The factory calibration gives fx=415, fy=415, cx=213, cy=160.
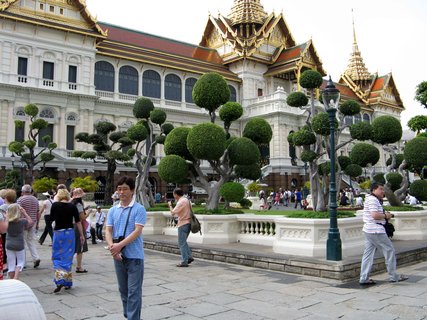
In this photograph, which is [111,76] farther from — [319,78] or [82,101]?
[319,78]

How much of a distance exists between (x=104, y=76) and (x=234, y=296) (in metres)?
33.1

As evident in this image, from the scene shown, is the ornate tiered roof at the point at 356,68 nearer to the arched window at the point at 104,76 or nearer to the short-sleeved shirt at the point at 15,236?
the arched window at the point at 104,76

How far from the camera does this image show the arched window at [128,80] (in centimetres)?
3762

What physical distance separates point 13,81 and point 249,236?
26.0 m

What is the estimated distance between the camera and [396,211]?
12.6 metres

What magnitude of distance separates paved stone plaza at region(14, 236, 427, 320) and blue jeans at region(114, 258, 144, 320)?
3.43ft

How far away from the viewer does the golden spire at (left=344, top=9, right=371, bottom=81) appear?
64519 millimetres

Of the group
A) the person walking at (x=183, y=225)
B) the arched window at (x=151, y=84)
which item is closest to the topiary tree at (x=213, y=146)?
the person walking at (x=183, y=225)

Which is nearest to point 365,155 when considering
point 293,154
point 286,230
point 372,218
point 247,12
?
point 286,230

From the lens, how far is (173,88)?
133 feet

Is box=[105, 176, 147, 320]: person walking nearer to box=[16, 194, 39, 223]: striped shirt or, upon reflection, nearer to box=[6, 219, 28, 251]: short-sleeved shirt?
box=[6, 219, 28, 251]: short-sleeved shirt

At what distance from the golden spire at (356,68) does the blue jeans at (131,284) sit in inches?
2594

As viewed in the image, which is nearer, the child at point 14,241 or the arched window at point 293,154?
the child at point 14,241

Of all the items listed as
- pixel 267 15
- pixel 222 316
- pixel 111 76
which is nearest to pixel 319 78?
pixel 222 316
